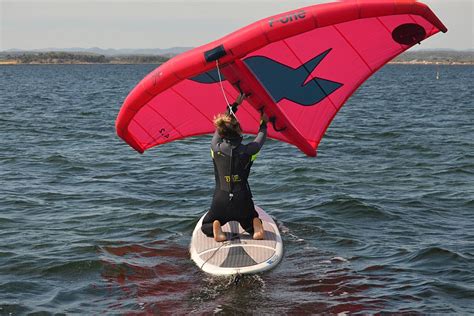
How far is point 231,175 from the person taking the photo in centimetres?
962

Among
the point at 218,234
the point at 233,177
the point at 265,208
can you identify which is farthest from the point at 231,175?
the point at 265,208

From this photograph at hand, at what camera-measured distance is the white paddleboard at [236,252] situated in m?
9.30

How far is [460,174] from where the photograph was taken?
58.5ft

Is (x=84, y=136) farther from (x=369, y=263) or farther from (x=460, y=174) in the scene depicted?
(x=369, y=263)

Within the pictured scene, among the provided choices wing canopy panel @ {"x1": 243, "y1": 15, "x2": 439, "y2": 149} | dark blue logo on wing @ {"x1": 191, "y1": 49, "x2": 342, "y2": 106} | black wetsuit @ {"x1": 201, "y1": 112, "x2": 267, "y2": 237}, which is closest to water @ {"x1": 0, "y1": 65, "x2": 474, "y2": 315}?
black wetsuit @ {"x1": 201, "y1": 112, "x2": 267, "y2": 237}

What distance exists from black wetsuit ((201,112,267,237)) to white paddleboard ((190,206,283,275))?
306 mm

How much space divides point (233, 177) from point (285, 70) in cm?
223

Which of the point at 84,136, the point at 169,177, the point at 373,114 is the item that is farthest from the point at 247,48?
the point at 373,114

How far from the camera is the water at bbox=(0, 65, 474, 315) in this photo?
29.6 feet

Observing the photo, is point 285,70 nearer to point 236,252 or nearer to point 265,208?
point 236,252

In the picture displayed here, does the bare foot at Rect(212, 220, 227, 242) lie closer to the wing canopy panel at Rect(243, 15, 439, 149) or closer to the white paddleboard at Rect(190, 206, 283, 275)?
the white paddleboard at Rect(190, 206, 283, 275)

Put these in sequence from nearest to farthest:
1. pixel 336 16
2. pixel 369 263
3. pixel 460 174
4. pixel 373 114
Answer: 1. pixel 336 16
2. pixel 369 263
3. pixel 460 174
4. pixel 373 114

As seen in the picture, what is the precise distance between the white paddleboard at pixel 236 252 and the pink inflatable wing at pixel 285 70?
2027 mm

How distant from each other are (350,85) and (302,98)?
849 mm
